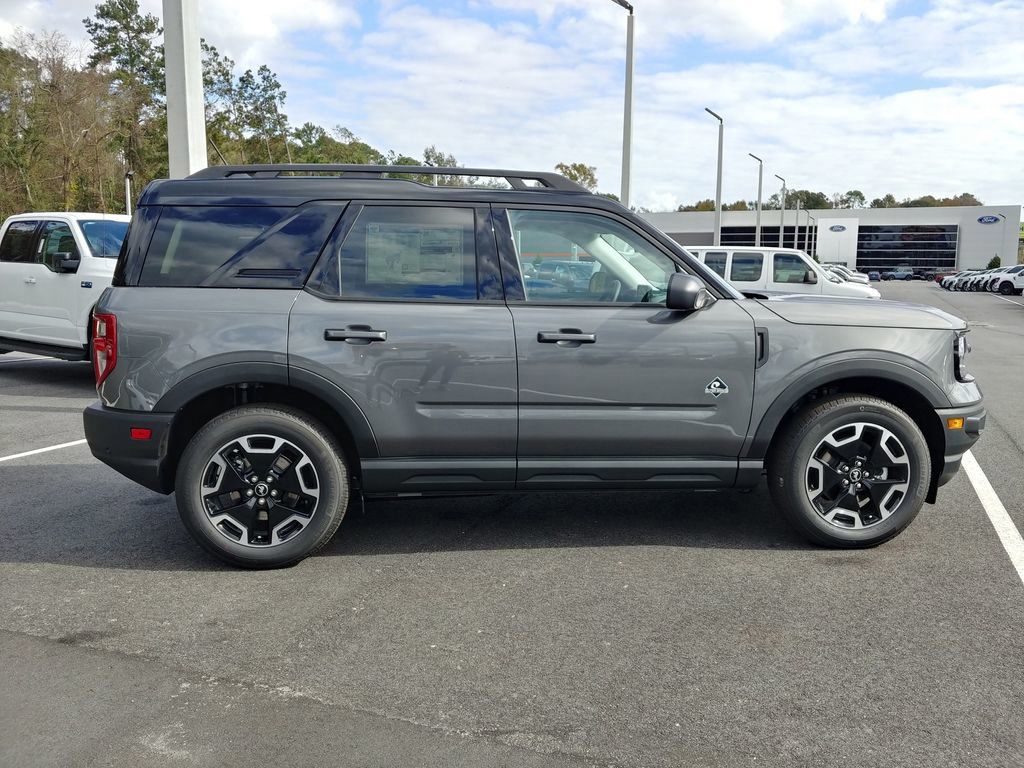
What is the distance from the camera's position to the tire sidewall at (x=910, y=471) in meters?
4.60

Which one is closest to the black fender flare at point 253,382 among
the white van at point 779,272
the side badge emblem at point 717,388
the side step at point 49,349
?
the side badge emblem at point 717,388

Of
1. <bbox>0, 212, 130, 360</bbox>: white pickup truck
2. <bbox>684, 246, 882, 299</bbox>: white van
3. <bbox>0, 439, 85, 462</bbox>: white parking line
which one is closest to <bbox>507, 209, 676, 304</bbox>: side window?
<bbox>0, 439, 85, 462</bbox>: white parking line

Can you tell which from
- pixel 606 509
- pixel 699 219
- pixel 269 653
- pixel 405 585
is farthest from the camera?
pixel 699 219

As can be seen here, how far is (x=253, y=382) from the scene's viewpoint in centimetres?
441

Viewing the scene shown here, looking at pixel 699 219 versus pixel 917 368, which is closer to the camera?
pixel 917 368

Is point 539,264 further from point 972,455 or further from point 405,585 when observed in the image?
point 972,455

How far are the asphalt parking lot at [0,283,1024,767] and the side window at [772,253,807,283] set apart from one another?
40.5ft

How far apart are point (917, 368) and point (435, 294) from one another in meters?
2.48

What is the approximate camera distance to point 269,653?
355 centimetres

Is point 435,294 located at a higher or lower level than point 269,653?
higher

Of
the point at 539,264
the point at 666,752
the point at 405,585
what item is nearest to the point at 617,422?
the point at 539,264

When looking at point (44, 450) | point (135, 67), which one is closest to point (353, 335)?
point (44, 450)

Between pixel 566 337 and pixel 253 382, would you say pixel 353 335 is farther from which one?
pixel 566 337

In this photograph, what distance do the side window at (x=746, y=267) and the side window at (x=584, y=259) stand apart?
1326 cm
